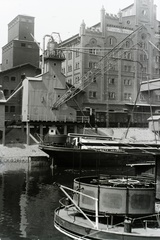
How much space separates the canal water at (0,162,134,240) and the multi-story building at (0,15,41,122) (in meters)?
28.1

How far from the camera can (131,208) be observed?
18.3 m

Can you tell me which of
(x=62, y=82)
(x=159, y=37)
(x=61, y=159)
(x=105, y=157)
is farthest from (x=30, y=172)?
(x=159, y=37)

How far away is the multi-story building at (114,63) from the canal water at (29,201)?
35831mm

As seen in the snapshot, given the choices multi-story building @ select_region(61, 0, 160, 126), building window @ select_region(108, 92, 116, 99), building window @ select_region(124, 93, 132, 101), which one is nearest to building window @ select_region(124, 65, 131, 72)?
multi-story building @ select_region(61, 0, 160, 126)

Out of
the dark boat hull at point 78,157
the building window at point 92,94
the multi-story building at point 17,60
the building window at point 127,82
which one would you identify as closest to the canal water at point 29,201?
the dark boat hull at point 78,157

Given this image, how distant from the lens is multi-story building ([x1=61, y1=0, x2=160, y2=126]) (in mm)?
85250

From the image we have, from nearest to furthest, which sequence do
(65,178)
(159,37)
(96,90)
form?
(65,178), (96,90), (159,37)

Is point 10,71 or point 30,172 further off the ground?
point 10,71

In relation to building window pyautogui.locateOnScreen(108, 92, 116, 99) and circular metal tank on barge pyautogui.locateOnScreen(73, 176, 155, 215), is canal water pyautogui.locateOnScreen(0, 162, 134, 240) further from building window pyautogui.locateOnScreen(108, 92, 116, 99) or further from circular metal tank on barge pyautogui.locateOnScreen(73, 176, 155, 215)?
building window pyautogui.locateOnScreen(108, 92, 116, 99)

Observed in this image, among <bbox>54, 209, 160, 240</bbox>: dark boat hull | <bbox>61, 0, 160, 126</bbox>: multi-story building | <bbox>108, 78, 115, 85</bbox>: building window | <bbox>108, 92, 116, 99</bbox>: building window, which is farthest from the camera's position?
<bbox>108, 78, 115, 85</bbox>: building window

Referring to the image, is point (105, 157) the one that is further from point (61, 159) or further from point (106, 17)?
point (106, 17)

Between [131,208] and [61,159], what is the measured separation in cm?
3715

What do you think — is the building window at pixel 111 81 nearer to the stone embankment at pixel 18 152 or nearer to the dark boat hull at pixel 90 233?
the stone embankment at pixel 18 152

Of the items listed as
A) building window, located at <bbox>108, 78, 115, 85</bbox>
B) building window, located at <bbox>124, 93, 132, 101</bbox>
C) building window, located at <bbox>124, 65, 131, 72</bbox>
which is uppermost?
building window, located at <bbox>124, 65, 131, 72</bbox>
